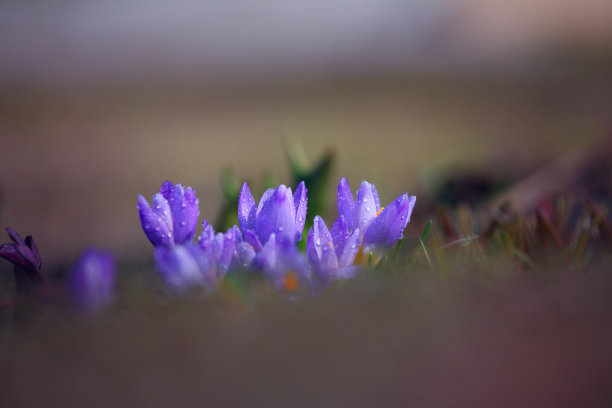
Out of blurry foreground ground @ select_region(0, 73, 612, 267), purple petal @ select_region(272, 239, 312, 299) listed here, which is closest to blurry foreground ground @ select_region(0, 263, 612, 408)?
purple petal @ select_region(272, 239, 312, 299)

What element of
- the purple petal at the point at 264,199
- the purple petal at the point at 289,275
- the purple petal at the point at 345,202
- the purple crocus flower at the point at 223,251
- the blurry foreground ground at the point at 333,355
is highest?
Result: the purple petal at the point at 264,199

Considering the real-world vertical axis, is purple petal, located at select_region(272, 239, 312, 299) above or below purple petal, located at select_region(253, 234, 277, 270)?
below

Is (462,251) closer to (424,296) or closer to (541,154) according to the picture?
(424,296)

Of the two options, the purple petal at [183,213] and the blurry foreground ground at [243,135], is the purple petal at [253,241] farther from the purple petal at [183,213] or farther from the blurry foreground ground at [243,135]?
the blurry foreground ground at [243,135]

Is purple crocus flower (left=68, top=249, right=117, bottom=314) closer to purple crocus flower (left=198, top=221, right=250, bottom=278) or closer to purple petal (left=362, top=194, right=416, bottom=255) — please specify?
purple crocus flower (left=198, top=221, right=250, bottom=278)

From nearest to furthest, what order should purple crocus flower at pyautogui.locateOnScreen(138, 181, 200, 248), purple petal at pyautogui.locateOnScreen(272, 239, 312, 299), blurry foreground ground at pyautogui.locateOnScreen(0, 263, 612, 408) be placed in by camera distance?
blurry foreground ground at pyautogui.locateOnScreen(0, 263, 612, 408) → purple petal at pyautogui.locateOnScreen(272, 239, 312, 299) → purple crocus flower at pyautogui.locateOnScreen(138, 181, 200, 248)

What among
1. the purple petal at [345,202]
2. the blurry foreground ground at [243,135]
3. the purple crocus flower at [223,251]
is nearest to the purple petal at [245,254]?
the purple crocus flower at [223,251]
